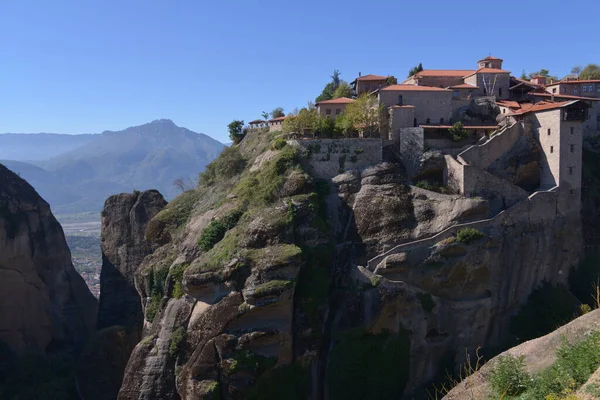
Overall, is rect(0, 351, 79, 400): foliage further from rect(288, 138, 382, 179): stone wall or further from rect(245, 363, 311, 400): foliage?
rect(288, 138, 382, 179): stone wall

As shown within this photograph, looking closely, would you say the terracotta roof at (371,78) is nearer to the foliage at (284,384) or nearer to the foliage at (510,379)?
the foliage at (284,384)

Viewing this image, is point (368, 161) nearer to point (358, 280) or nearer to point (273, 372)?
point (358, 280)

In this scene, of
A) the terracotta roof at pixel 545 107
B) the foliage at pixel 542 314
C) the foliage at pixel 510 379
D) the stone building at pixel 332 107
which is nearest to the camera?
the foliage at pixel 510 379

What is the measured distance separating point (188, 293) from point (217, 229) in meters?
5.36

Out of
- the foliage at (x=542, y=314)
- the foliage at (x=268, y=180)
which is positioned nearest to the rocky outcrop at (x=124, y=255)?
the foliage at (x=268, y=180)

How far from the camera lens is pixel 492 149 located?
4119cm

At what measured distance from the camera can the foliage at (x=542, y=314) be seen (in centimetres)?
3719

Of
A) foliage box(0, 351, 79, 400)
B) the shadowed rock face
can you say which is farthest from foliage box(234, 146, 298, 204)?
the shadowed rock face

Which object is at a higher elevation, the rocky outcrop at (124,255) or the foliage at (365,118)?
the foliage at (365,118)

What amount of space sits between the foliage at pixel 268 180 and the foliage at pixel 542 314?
59.7ft

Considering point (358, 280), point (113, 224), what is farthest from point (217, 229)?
point (113, 224)

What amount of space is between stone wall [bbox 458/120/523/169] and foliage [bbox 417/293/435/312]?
10.2 metres

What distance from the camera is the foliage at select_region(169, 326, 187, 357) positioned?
35.2 metres

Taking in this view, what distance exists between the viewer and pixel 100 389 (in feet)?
159
